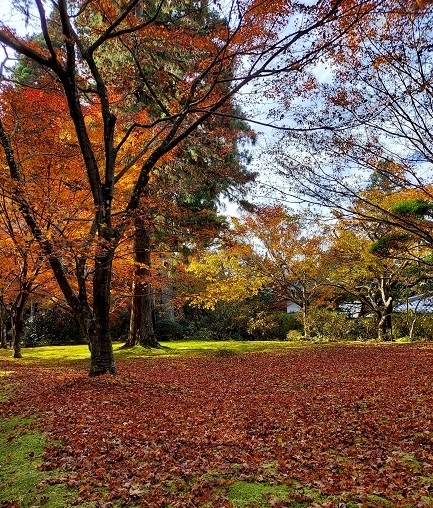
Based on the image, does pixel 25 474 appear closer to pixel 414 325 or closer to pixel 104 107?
pixel 104 107

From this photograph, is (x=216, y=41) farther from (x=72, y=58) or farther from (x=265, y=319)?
(x=265, y=319)

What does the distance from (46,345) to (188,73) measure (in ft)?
50.5

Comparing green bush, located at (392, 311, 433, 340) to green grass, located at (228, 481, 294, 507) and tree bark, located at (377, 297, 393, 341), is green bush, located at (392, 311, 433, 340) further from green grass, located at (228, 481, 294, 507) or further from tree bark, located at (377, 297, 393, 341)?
green grass, located at (228, 481, 294, 507)

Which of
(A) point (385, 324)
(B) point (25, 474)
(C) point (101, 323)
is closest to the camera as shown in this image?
(B) point (25, 474)

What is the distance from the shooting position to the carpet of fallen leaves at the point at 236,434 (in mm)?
3336

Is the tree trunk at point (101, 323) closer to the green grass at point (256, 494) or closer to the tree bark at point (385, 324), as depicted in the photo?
the green grass at point (256, 494)

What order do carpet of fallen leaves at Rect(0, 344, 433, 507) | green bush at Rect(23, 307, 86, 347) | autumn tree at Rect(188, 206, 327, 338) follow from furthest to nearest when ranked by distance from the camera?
green bush at Rect(23, 307, 86, 347) < autumn tree at Rect(188, 206, 327, 338) < carpet of fallen leaves at Rect(0, 344, 433, 507)

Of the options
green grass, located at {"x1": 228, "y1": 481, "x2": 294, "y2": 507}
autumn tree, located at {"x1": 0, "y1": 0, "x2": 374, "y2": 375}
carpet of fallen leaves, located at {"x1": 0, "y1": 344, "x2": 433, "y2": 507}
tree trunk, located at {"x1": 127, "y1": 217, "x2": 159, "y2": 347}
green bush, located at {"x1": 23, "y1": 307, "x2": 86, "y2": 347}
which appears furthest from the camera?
green bush, located at {"x1": 23, "y1": 307, "x2": 86, "y2": 347}

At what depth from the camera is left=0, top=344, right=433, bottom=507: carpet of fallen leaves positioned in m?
3.34

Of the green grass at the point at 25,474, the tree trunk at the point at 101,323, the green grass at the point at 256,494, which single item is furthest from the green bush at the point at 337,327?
the green grass at the point at 256,494

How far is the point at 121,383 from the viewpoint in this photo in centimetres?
743

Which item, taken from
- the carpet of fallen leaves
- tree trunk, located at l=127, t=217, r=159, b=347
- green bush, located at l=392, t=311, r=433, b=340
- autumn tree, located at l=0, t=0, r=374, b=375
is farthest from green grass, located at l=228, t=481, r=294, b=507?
green bush, located at l=392, t=311, r=433, b=340

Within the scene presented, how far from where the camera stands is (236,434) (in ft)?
15.4

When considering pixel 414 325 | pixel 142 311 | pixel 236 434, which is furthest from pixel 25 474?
pixel 414 325
